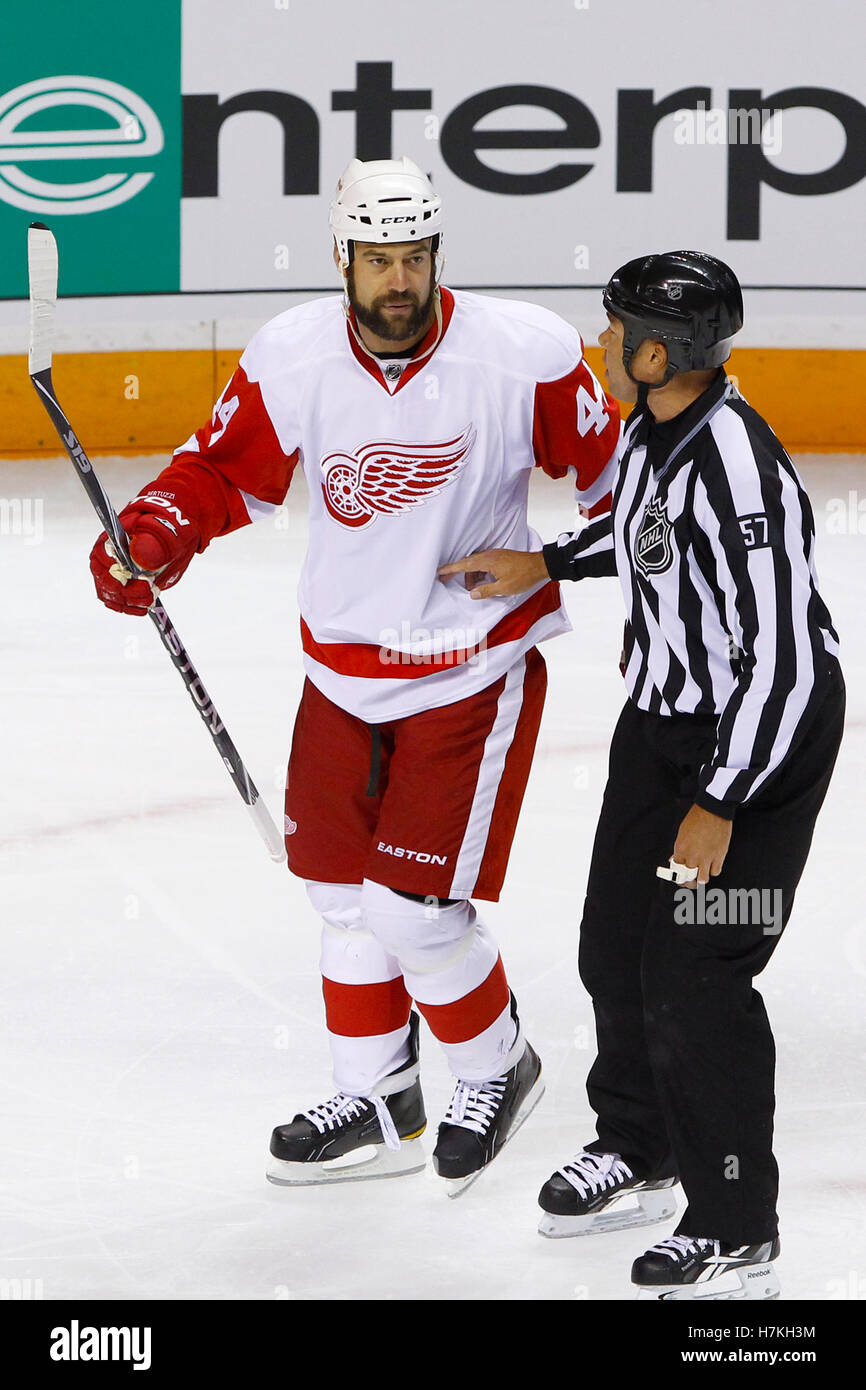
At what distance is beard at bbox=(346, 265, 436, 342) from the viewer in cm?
229

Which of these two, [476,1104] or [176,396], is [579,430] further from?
[176,396]

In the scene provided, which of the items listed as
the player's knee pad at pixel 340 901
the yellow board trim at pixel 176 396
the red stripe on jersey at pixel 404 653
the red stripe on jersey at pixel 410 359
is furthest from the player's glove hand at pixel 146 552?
the yellow board trim at pixel 176 396

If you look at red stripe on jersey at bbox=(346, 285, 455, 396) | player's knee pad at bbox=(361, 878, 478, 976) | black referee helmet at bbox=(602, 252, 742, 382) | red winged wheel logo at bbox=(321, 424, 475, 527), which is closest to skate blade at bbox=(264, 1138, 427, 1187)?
player's knee pad at bbox=(361, 878, 478, 976)

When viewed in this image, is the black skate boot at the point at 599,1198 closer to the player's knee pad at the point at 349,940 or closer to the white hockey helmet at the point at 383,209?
the player's knee pad at the point at 349,940

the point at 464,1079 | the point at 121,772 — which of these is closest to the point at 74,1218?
the point at 464,1079

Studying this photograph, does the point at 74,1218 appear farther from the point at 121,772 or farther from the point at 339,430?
the point at 121,772

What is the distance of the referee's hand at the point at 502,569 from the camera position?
7.77 feet

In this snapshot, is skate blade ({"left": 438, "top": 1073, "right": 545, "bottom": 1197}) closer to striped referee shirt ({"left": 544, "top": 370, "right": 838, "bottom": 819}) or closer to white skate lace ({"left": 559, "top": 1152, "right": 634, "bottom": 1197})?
white skate lace ({"left": 559, "top": 1152, "right": 634, "bottom": 1197})

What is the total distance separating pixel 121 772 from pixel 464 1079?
1.69m

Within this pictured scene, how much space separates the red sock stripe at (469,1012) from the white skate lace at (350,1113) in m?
0.13

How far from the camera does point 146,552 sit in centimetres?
237

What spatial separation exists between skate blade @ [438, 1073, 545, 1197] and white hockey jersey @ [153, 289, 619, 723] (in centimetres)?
59

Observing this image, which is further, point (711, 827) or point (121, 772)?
point (121, 772)
